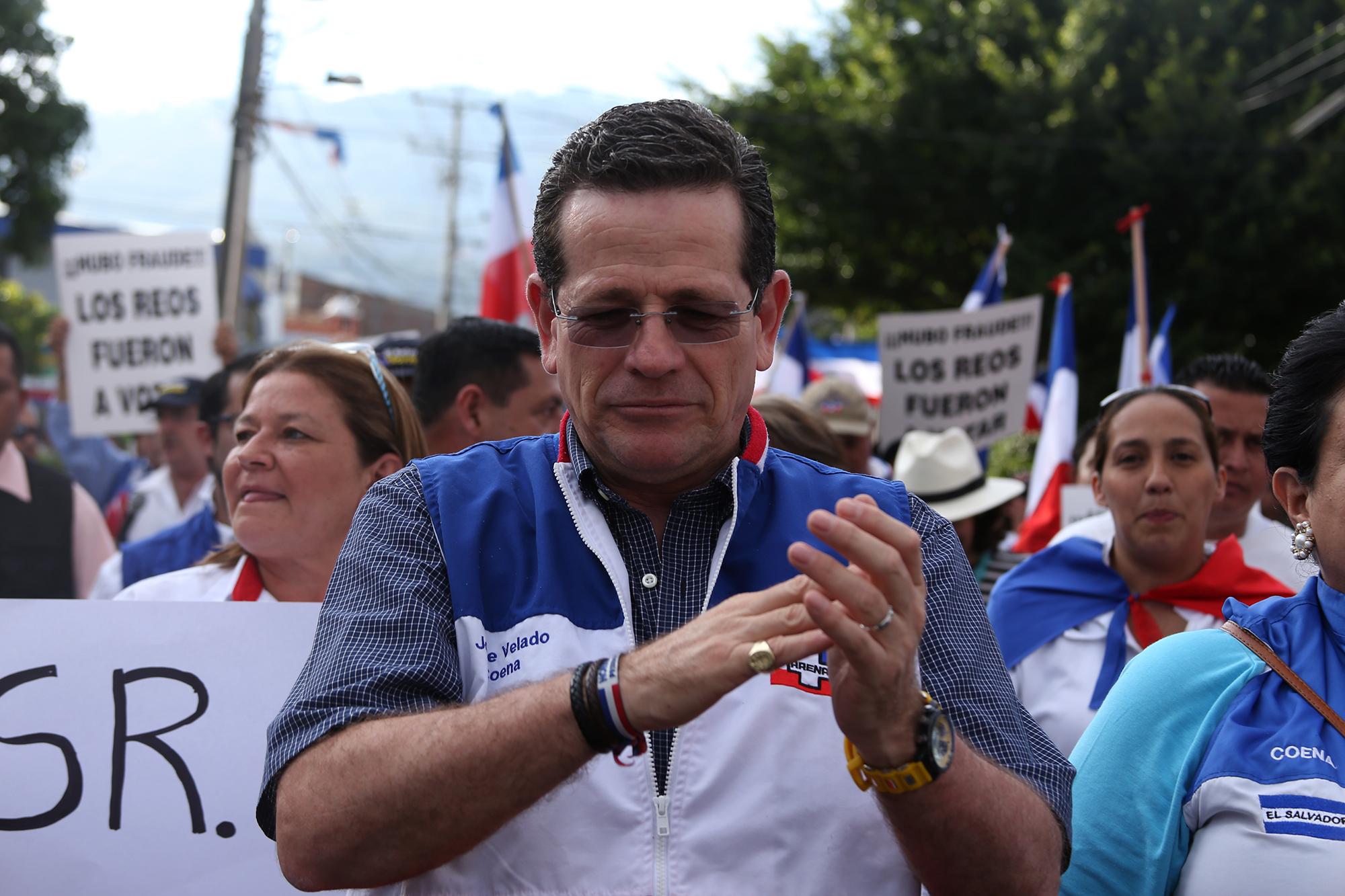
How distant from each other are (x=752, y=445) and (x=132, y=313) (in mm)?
6944

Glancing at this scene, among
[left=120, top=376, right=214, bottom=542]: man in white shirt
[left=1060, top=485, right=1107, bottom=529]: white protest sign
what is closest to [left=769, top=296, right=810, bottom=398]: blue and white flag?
[left=1060, top=485, right=1107, bottom=529]: white protest sign

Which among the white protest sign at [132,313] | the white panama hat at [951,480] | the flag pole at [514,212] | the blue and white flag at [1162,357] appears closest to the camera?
the white panama hat at [951,480]

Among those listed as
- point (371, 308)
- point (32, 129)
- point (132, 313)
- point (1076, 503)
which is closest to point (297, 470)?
point (1076, 503)

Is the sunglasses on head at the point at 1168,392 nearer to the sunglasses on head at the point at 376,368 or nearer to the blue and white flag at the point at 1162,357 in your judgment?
the sunglasses on head at the point at 376,368

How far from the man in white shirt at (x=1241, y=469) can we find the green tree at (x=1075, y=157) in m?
13.7

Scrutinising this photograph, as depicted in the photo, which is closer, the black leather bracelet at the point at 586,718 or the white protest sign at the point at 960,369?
the black leather bracelet at the point at 586,718

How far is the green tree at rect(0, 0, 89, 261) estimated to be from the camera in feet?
88.2

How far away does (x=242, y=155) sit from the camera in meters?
16.0

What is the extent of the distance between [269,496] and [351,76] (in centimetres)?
1324

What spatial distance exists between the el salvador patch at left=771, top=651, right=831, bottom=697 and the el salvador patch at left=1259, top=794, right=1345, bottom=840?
809 mm

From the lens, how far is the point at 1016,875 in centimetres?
179

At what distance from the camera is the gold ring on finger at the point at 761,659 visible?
5.13 ft

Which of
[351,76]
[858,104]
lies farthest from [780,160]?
[351,76]

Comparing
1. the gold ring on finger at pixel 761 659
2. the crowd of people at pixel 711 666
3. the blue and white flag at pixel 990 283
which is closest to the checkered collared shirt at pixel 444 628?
the crowd of people at pixel 711 666
